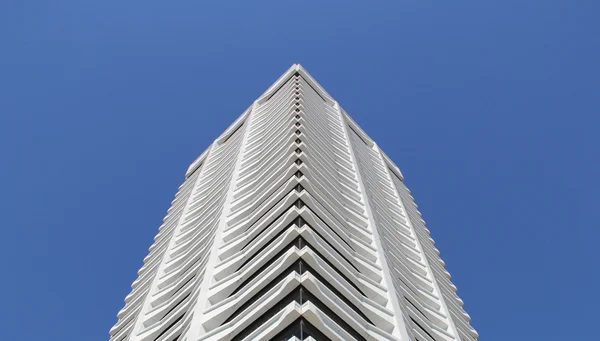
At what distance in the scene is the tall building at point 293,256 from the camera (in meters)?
27.6

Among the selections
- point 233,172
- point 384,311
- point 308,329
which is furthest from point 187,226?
point 308,329

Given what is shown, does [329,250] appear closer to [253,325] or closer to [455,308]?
[253,325]

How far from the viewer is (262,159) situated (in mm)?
49656

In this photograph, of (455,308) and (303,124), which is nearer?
(455,308)

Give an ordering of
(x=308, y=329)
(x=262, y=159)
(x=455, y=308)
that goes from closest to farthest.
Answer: (x=308, y=329) → (x=455, y=308) → (x=262, y=159)

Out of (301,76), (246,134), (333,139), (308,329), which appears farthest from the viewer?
(301,76)

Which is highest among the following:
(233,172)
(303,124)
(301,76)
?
(301,76)

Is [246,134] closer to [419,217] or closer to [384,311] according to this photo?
[419,217]

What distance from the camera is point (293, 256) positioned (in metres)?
29.8

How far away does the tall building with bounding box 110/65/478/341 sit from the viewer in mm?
27609

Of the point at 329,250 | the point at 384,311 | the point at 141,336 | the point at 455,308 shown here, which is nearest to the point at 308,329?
the point at 384,311

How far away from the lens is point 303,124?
171 ft

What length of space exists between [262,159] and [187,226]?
634cm

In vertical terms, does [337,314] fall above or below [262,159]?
below
